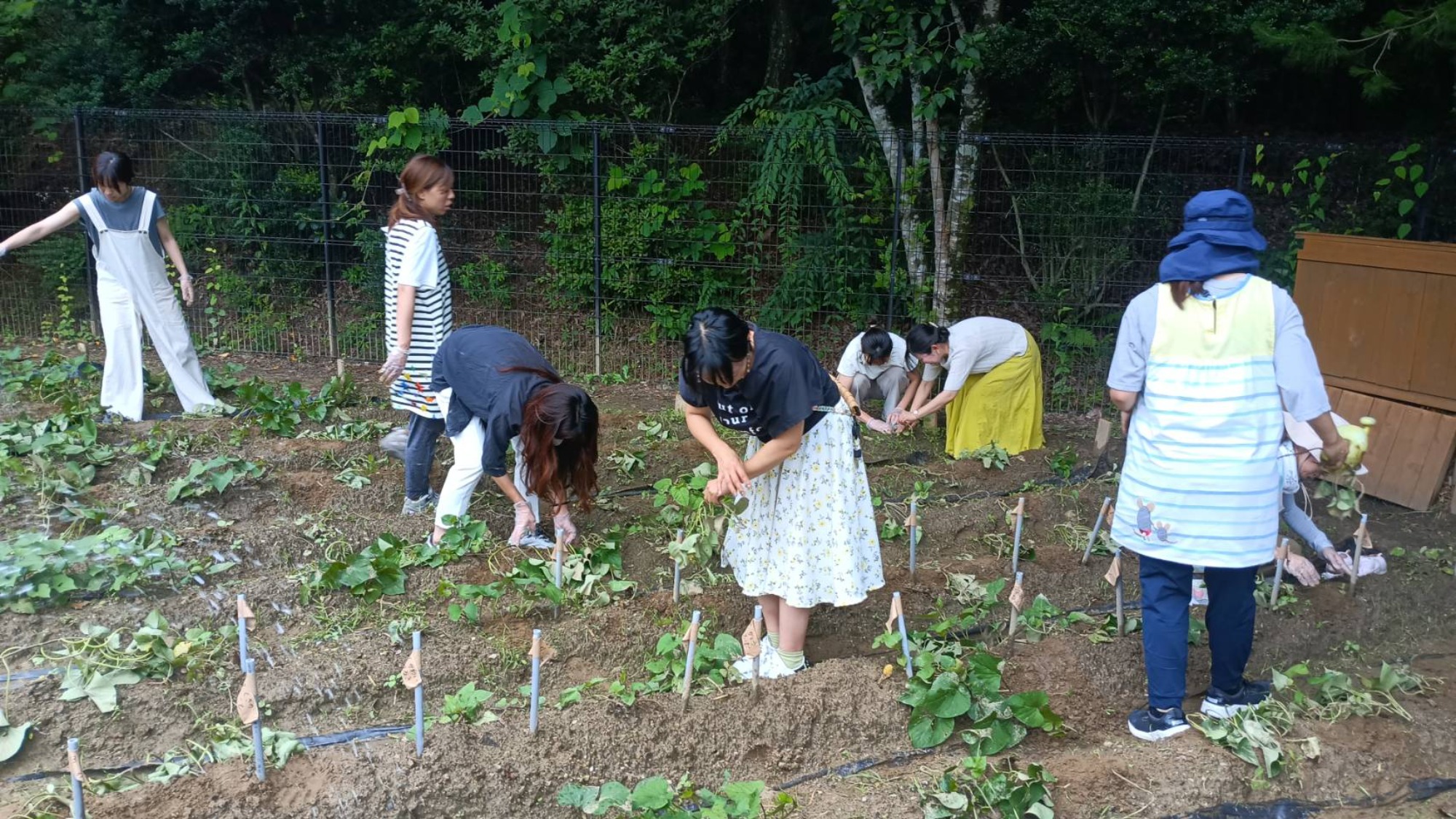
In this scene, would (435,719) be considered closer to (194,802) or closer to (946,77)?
(194,802)

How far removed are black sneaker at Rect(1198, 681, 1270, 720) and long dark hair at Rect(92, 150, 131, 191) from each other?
562 centimetres

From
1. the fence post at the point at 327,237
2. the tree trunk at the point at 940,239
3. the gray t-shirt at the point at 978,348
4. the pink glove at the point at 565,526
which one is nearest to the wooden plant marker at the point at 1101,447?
the gray t-shirt at the point at 978,348

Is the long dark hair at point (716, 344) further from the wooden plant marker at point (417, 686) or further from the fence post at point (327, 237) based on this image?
the fence post at point (327, 237)

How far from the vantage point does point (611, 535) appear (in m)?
4.95

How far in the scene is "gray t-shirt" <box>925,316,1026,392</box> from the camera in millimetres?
6309

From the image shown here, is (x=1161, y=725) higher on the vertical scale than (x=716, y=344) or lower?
lower

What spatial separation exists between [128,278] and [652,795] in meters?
4.69

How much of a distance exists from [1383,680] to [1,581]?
4771mm

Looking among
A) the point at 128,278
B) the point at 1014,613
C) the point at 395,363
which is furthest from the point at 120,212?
the point at 1014,613

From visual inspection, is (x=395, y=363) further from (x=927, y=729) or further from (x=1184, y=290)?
(x=1184, y=290)

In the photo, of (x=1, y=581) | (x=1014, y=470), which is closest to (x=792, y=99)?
(x=1014, y=470)

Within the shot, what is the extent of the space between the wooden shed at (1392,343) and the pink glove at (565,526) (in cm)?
419

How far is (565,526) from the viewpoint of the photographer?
464cm

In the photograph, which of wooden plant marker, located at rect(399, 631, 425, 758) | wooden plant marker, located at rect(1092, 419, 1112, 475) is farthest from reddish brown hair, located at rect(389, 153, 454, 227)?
wooden plant marker, located at rect(1092, 419, 1112, 475)
